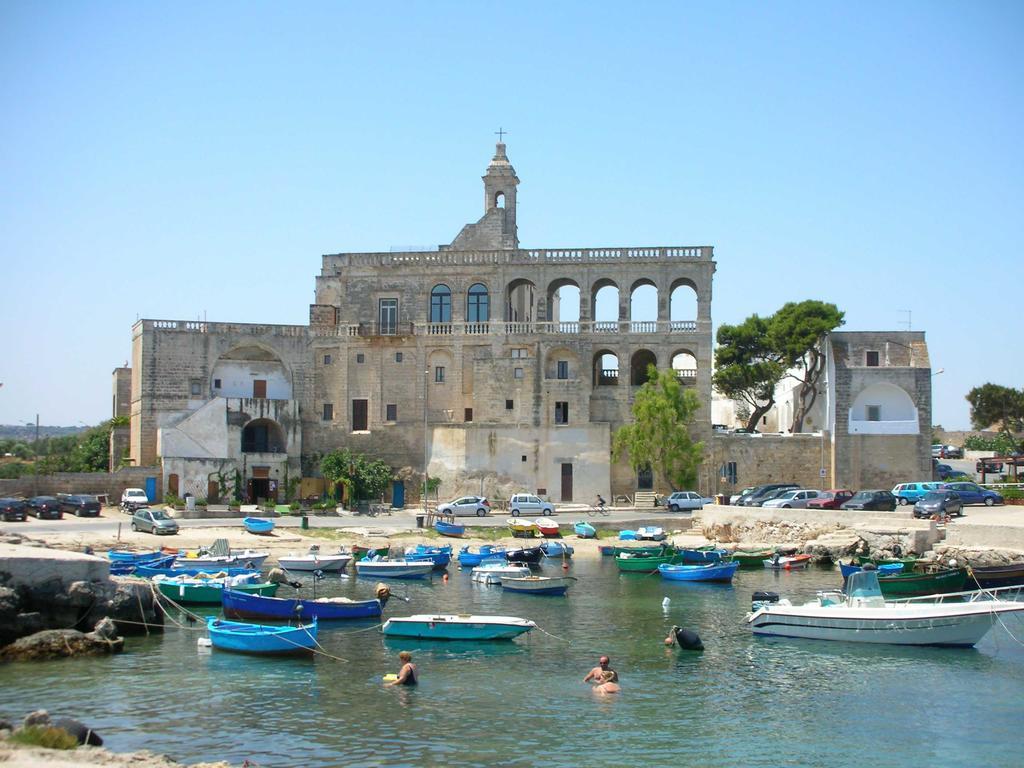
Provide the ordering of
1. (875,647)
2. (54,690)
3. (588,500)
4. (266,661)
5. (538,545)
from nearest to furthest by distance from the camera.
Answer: (54,690) < (266,661) < (875,647) < (538,545) < (588,500)

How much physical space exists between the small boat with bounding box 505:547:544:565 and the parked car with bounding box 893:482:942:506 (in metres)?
18.2

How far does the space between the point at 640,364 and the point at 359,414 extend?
16.4m

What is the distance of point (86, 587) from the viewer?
95.8 feet

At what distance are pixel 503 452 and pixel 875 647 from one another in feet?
111

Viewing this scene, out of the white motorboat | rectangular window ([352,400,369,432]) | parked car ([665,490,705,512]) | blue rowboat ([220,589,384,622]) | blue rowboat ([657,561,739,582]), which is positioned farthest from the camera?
rectangular window ([352,400,369,432])

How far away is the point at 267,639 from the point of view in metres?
27.7

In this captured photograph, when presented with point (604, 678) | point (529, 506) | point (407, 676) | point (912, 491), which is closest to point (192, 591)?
→ point (407, 676)

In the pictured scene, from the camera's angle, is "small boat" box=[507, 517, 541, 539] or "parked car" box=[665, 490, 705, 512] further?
"parked car" box=[665, 490, 705, 512]

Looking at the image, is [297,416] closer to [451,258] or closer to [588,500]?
[451,258]

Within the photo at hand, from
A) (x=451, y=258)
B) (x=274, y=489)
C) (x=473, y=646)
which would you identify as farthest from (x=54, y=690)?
(x=451, y=258)

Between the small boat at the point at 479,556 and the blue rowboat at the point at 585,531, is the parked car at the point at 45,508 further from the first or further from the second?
the blue rowboat at the point at 585,531

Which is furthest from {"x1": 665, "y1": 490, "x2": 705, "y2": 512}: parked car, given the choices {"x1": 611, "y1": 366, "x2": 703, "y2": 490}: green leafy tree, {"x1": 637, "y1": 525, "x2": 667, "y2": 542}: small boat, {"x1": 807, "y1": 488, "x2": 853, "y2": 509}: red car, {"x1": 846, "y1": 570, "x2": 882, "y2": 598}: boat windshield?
{"x1": 846, "y1": 570, "x2": 882, "y2": 598}: boat windshield

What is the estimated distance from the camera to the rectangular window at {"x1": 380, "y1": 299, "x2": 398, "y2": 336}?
215ft

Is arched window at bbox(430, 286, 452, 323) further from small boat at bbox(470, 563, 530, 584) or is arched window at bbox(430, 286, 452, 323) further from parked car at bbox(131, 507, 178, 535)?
small boat at bbox(470, 563, 530, 584)
